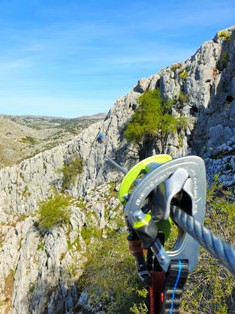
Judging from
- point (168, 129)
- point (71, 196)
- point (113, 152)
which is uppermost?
point (168, 129)

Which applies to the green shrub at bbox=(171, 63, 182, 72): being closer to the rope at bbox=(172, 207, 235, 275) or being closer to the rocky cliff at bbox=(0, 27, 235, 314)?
the rocky cliff at bbox=(0, 27, 235, 314)

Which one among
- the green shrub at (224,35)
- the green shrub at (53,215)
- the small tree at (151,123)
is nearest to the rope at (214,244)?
the green shrub at (53,215)

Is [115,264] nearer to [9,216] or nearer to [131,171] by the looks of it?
[131,171]

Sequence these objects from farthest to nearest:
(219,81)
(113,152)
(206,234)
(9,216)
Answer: (9,216) → (113,152) → (219,81) → (206,234)

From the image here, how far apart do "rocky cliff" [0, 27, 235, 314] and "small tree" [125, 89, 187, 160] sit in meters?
1.38

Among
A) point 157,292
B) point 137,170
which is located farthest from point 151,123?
point 157,292

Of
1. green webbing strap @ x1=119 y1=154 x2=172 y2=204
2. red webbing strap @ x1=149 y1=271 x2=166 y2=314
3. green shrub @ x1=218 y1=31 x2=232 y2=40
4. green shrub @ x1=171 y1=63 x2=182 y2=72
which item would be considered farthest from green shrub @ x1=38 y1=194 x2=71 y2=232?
red webbing strap @ x1=149 y1=271 x2=166 y2=314

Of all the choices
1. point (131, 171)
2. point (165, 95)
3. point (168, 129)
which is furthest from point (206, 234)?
point (165, 95)

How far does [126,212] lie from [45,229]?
1724 inches

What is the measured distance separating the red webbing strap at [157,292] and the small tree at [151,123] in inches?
1619

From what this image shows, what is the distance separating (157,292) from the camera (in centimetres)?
289

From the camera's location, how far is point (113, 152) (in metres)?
52.3

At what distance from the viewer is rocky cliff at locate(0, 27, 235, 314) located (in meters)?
35.7

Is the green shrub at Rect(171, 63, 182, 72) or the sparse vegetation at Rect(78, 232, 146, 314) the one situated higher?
the green shrub at Rect(171, 63, 182, 72)
